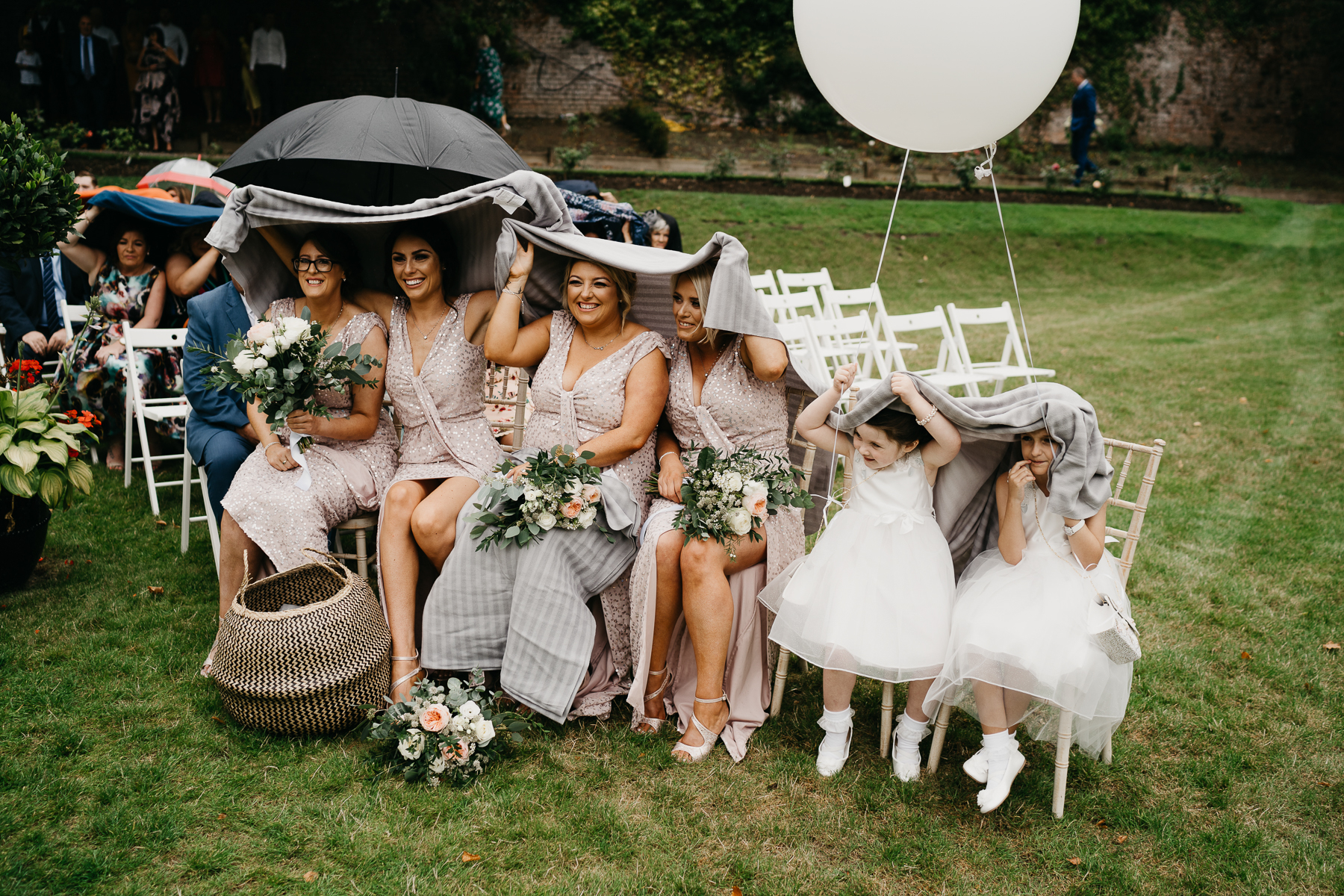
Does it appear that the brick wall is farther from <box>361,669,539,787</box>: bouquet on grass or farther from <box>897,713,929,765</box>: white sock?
<box>897,713,929,765</box>: white sock

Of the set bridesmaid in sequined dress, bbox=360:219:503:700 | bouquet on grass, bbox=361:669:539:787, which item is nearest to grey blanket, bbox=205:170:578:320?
bridesmaid in sequined dress, bbox=360:219:503:700

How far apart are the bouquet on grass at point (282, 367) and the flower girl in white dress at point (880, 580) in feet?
6.28

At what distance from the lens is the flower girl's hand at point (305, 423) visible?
12.4 ft

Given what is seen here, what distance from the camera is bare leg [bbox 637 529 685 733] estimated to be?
3.48 m

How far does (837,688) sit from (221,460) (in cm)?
302

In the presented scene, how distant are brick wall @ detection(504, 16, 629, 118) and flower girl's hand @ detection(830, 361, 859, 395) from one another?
1973 centimetres

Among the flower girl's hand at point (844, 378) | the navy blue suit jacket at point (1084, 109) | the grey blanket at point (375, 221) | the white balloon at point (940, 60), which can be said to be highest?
the navy blue suit jacket at point (1084, 109)

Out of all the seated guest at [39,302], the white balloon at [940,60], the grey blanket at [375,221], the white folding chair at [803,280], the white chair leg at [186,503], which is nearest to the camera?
the white balloon at [940,60]

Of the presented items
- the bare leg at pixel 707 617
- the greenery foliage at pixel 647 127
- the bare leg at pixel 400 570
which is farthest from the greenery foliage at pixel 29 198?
the greenery foliage at pixel 647 127

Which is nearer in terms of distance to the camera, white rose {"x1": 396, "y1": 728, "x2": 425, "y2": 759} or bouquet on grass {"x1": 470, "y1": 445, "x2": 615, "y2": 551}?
white rose {"x1": 396, "y1": 728, "x2": 425, "y2": 759}

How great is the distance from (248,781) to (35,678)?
4.02 ft

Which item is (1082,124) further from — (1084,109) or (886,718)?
(886,718)

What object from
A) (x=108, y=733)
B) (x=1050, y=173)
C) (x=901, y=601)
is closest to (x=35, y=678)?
(x=108, y=733)

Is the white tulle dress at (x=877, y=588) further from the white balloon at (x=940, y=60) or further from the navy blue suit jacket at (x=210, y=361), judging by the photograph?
the navy blue suit jacket at (x=210, y=361)
